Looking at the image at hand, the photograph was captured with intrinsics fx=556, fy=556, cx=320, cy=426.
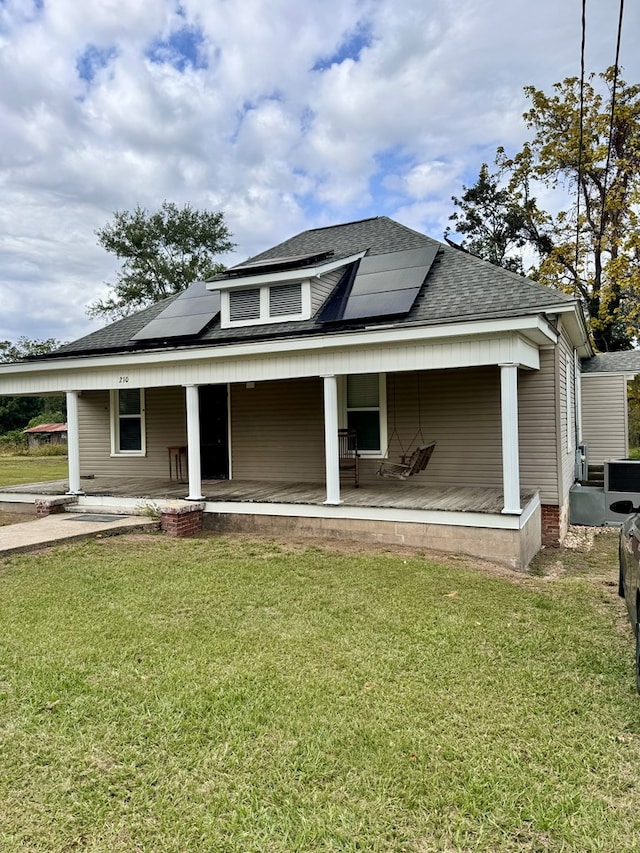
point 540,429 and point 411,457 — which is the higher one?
point 540,429

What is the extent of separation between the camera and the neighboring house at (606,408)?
13.0 m

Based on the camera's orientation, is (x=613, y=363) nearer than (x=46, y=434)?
Yes

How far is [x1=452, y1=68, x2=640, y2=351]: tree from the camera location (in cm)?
1789

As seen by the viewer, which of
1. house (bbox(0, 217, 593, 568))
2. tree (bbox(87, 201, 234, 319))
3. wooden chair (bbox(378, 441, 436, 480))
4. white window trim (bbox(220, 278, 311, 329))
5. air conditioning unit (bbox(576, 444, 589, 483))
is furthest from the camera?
tree (bbox(87, 201, 234, 319))

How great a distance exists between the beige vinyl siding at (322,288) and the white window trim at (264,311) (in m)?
0.09

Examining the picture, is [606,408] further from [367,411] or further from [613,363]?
[367,411]

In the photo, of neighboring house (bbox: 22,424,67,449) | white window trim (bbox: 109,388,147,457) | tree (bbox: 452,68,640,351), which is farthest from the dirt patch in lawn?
neighboring house (bbox: 22,424,67,449)

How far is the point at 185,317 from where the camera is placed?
10859mm

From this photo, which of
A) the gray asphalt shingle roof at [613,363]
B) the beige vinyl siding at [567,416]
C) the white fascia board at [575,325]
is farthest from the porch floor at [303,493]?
the gray asphalt shingle roof at [613,363]

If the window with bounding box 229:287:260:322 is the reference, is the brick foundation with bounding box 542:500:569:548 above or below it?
below

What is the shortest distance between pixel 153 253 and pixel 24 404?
26249mm

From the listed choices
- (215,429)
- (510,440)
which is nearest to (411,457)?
(510,440)

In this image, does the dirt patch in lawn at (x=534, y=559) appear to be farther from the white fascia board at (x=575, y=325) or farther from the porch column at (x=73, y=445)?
the white fascia board at (x=575, y=325)

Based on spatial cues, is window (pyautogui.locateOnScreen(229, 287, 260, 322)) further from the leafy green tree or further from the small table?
the leafy green tree
